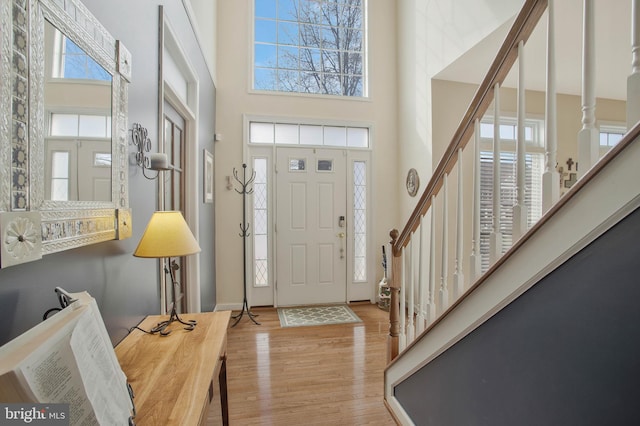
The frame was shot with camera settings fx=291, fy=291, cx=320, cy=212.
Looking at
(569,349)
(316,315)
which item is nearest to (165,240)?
(569,349)

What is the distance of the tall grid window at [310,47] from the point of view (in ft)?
13.0

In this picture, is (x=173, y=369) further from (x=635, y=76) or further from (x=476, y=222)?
(x=635, y=76)

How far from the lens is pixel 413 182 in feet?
12.4

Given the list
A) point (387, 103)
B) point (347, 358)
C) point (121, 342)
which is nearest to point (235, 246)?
point (347, 358)

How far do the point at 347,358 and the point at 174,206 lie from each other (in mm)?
2021

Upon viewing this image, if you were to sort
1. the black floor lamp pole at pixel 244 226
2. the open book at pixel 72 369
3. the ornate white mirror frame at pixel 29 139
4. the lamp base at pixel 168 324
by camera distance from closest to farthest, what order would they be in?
the open book at pixel 72 369, the ornate white mirror frame at pixel 29 139, the lamp base at pixel 168 324, the black floor lamp pole at pixel 244 226

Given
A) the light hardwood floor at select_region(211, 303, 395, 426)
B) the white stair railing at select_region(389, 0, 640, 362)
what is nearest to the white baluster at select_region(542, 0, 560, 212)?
the white stair railing at select_region(389, 0, 640, 362)

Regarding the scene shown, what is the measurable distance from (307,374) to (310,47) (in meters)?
4.07

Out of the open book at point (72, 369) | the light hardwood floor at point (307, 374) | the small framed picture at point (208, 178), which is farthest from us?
the small framed picture at point (208, 178)

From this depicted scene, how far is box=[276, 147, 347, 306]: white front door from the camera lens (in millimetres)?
3930

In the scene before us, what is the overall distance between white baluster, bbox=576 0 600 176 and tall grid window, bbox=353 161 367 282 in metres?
3.31

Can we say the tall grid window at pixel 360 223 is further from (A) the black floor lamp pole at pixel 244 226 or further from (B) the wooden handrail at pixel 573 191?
(B) the wooden handrail at pixel 573 191

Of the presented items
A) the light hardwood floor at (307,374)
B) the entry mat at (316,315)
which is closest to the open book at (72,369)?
the light hardwood floor at (307,374)

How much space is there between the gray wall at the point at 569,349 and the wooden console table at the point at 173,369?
3.41 feet
